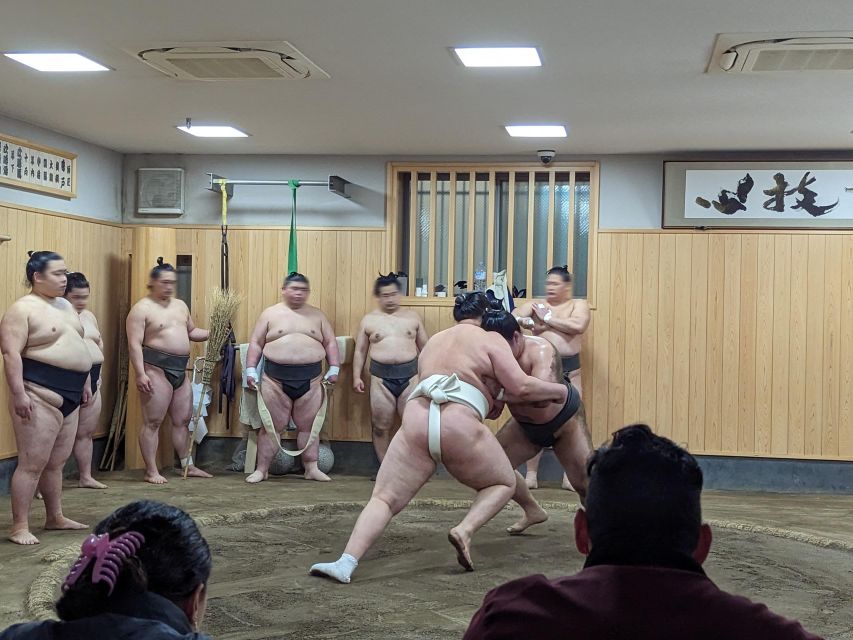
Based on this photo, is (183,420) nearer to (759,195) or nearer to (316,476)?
(316,476)

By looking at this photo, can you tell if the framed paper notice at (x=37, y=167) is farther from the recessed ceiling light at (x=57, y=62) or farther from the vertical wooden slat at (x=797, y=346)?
the vertical wooden slat at (x=797, y=346)

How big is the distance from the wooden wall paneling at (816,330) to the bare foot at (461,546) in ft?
10.6

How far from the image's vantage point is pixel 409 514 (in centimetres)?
511

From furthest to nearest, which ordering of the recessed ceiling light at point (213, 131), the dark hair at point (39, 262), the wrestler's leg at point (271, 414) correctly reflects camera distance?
the wrestler's leg at point (271, 414), the recessed ceiling light at point (213, 131), the dark hair at point (39, 262)

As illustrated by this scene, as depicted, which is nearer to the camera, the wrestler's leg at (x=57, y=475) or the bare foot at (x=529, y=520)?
the wrestler's leg at (x=57, y=475)

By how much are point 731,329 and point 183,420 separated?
3.37m

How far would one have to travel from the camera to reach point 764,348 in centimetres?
622

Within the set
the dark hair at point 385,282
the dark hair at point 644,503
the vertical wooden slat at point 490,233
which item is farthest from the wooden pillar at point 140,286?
the dark hair at point 644,503

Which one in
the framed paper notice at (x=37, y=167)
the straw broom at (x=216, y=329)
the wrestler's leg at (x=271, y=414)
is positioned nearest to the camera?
the framed paper notice at (x=37, y=167)

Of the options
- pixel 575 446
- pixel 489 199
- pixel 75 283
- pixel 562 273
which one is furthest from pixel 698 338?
pixel 75 283

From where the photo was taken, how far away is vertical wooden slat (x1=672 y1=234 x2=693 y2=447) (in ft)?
20.7

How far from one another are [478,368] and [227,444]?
10.9ft

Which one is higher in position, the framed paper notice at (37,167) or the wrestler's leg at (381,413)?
the framed paper notice at (37,167)

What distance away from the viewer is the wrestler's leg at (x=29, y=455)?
4184mm
